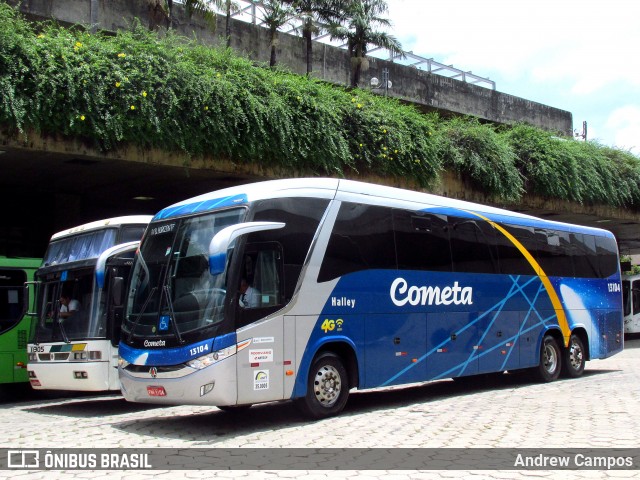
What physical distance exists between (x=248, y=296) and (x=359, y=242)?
2275 mm

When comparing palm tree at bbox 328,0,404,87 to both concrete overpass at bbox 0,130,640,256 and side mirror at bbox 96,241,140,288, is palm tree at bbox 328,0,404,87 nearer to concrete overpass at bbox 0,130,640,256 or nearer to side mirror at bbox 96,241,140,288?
concrete overpass at bbox 0,130,640,256

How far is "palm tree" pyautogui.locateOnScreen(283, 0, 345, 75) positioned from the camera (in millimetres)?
29219

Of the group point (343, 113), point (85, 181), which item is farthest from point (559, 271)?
point (85, 181)

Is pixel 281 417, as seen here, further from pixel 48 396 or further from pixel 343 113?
pixel 343 113

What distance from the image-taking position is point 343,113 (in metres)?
18.5

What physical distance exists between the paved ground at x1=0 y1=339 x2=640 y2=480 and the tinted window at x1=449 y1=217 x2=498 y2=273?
2321 millimetres

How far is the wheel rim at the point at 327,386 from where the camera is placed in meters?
9.95

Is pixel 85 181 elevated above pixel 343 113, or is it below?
below

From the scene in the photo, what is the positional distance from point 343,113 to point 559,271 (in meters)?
6.71

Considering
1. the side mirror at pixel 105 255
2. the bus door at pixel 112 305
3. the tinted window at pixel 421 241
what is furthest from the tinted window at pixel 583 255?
the bus door at pixel 112 305

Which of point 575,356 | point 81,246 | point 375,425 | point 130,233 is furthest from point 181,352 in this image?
point 575,356

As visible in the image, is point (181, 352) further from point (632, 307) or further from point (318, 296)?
point (632, 307)

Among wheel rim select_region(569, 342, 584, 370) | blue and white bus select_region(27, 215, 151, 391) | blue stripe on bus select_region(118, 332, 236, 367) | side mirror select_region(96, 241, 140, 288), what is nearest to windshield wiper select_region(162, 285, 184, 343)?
blue stripe on bus select_region(118, 332, 236, 367)

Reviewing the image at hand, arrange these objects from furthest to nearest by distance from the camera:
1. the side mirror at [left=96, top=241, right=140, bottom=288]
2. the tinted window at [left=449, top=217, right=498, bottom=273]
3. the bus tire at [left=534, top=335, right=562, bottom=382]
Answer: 1. the bus tire at [left=534, top=335, right=562, bottom=382]
2. the tinted window at [left=449, top=217, right=498, bottom=273]
3. the side mirror at [left=96, top=241, right=140, bottom=288]
